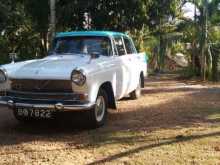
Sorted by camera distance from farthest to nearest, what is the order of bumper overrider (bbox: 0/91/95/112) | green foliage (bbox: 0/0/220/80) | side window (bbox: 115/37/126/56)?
green foliage (bbox: 0/0/220/80), side window (bbox: 115/37/126/56), bumper overrider (bbox: 0/91/95/112)

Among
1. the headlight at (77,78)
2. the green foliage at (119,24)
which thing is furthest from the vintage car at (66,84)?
the green foliage at (119,24)

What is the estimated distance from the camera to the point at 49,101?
7883 mm

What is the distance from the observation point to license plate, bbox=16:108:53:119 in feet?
25.7

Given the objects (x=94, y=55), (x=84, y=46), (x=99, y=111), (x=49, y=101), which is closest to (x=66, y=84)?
(x=49, y=101)

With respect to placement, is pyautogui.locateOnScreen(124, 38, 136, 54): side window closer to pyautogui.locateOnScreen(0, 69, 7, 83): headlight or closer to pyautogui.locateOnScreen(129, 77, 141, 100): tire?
pyautogui.locateOnScreen(129, 77, 141, 100): tire

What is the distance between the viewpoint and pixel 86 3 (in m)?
14.5

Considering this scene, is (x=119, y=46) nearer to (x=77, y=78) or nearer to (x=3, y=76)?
(x=77, y=78)

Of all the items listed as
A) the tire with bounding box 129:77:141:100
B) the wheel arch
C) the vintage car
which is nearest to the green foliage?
the tire with bounding box 129:77:141:100

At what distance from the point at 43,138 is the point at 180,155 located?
7.48 feet

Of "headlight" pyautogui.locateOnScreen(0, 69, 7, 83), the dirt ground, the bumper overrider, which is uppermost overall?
"headlight" pyautogui.locateOnScreen(0, 69, 7, 83)

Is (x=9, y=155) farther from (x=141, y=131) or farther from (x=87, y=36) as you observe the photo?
(x=87, y=36)

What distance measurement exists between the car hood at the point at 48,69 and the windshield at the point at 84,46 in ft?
2.34

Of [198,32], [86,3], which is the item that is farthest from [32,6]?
[198,32]

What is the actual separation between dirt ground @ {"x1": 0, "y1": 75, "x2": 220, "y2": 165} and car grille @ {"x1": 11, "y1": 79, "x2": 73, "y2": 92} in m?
0.72
